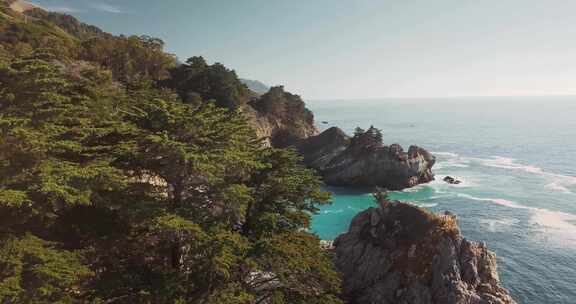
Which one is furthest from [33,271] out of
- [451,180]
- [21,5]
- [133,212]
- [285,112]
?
[21,5]

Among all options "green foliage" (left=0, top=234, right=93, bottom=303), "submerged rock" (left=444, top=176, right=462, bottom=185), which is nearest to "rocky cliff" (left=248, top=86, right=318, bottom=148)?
"submerged rock" (left=444, top=176, right=462, bottom=185)

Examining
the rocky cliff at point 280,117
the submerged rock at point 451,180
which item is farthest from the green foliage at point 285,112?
the submerged rock at point 451,180

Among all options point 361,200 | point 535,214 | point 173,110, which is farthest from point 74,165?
point 535,214

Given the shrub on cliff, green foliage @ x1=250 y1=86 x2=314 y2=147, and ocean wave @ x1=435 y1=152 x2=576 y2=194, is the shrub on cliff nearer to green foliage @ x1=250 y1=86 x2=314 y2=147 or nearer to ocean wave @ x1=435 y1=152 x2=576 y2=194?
green foliage @ x1=250 y1=86 x2=314 y2=147

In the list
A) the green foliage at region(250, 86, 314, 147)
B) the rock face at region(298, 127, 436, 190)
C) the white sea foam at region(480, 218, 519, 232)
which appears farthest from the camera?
the green foliage at region(250, 86, 314, 147)

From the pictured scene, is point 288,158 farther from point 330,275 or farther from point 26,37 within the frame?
point 26,37
